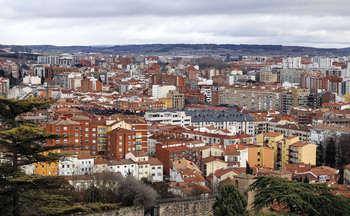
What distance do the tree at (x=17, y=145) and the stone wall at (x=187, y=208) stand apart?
301 centimetres

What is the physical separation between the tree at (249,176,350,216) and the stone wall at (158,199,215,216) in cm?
132

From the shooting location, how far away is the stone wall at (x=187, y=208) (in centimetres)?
866

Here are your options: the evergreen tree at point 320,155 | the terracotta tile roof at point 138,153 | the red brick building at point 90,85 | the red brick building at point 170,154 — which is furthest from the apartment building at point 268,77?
the terracotta tile roof at point 138,153

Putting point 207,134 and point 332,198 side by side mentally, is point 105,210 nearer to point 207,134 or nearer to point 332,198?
point 332,198

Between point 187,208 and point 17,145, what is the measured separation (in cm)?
359

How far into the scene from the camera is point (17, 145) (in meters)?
5.99

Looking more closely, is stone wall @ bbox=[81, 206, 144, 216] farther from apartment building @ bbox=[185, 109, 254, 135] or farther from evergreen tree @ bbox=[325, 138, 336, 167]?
apartment building @ bbox=[185, 109, 254, 135]

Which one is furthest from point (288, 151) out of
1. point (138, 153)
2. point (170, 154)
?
point (138, 153)

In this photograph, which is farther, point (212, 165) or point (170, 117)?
point (170, 117)

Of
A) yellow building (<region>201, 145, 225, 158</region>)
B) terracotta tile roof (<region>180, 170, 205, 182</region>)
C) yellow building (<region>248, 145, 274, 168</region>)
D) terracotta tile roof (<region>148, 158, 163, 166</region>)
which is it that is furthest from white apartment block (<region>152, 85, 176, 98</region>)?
terracotta tile roof (<region>180, 170, 205, 182</region>)

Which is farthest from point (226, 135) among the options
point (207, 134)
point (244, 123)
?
point (244, 123)

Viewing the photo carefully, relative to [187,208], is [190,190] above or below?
below

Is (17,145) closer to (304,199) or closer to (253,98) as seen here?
(304,199)

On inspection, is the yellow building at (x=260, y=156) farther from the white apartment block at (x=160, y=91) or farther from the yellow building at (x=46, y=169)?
the white apartment block at (x=160, y=91)
